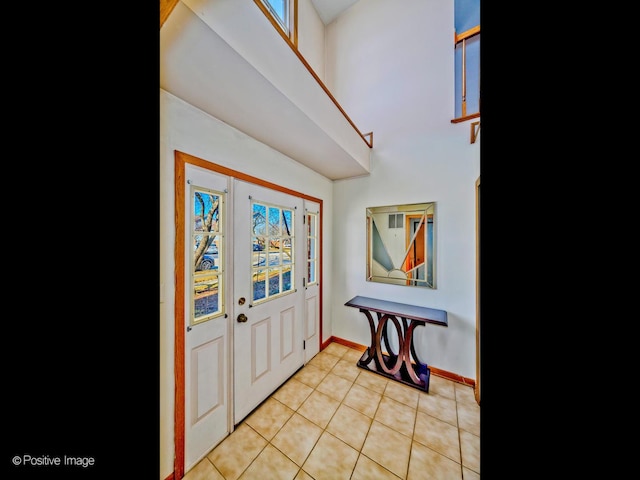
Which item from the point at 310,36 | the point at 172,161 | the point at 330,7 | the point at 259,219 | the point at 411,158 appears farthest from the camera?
the point at 330,7

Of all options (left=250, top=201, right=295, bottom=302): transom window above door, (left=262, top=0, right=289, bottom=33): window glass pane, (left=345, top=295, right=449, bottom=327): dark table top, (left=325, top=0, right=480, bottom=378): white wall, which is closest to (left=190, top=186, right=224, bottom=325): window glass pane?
(left=250, top=201, right=295, bottom=302): transom window above door

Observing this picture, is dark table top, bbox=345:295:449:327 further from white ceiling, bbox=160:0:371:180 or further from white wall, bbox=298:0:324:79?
white wall, bbox=298:0:324:79

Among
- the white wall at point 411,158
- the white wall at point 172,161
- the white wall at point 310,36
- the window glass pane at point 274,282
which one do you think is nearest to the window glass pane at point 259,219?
the white wall at point 172,161

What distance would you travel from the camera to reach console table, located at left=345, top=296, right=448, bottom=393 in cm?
208

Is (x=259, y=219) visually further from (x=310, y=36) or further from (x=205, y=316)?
(x=310, y=36)

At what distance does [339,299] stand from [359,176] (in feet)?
5.41

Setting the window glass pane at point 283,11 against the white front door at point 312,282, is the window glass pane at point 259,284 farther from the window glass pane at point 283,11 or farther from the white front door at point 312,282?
the window glass pane at point 283,11

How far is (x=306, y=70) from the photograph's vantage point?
4.80 feet

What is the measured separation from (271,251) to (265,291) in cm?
37

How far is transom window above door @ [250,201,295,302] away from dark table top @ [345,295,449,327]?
848 millimetres

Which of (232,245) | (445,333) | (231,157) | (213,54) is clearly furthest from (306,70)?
(445,333)

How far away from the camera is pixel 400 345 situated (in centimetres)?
222

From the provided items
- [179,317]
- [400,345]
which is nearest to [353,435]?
[400,345]
